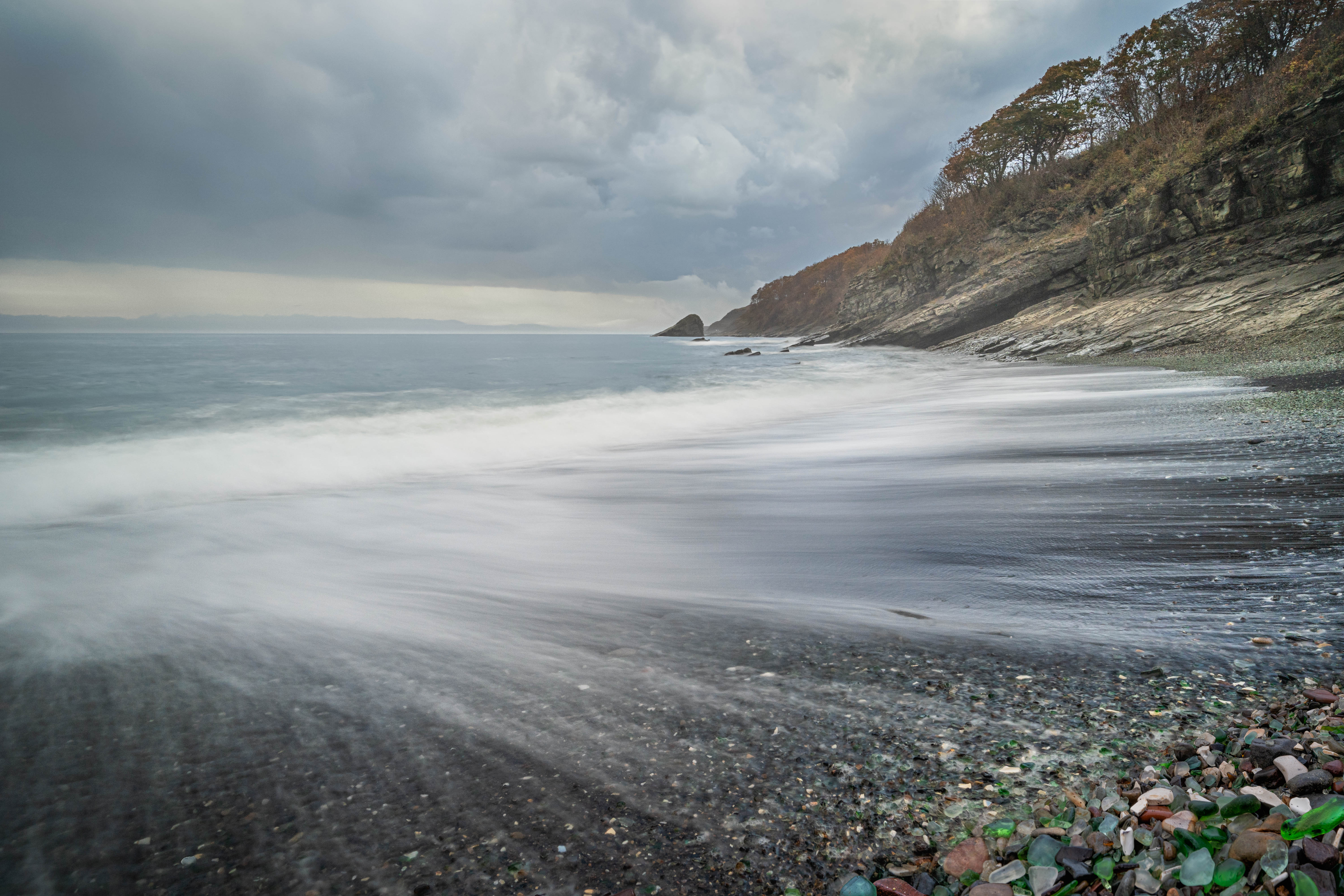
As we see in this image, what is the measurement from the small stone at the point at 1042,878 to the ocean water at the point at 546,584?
3.19 feet

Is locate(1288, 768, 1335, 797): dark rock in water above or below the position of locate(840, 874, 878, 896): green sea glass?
above

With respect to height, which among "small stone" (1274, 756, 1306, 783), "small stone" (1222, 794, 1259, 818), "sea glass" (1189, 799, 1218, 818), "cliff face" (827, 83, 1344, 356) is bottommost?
"sea glass" (1189, 799, 1218, 818)

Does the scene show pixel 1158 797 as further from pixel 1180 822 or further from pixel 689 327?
pixel 689 327

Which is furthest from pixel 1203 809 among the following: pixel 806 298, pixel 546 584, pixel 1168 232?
pixel 806 298

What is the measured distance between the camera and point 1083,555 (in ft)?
12.5

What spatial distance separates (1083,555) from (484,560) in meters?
4.32

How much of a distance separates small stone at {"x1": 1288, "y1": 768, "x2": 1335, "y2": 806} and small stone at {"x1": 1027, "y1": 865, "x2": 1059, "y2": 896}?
0.61m

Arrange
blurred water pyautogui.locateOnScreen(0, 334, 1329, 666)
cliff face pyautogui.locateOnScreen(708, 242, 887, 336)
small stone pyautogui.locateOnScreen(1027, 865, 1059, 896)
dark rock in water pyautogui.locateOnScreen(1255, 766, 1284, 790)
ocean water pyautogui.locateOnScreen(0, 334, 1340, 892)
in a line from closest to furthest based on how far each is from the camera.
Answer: small stone pyautogui.locateOnScreen(1027, 865, 1059, 896) < dark rock in water pyautogui.locateOnScreen(1255, 766, 1284, 790) < ocean water pyautogui.locateOnScreen(0, 334, 1340, 892) < blurred water pyautogui.locateOnScreen(0, 334, 1329, 666) < cliff face pyautogui.locateOnScreen(708, 242, 887, 336)

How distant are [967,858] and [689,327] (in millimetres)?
153023

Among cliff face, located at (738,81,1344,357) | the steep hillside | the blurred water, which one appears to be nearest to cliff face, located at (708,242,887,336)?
the steep hillside

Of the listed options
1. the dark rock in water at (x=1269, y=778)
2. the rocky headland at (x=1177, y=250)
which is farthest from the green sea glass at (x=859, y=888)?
the rocky headland at (x=1177, y=250)

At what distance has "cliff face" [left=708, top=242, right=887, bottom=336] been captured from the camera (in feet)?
395

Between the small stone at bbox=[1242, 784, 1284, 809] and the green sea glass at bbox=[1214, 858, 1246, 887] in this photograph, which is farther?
the small stone at bbox=[1242, 784, 1284, 809]

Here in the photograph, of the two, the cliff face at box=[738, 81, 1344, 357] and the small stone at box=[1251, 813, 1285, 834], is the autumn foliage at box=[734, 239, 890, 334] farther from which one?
the small stone at box=[1251, 813, 1285, 834]
